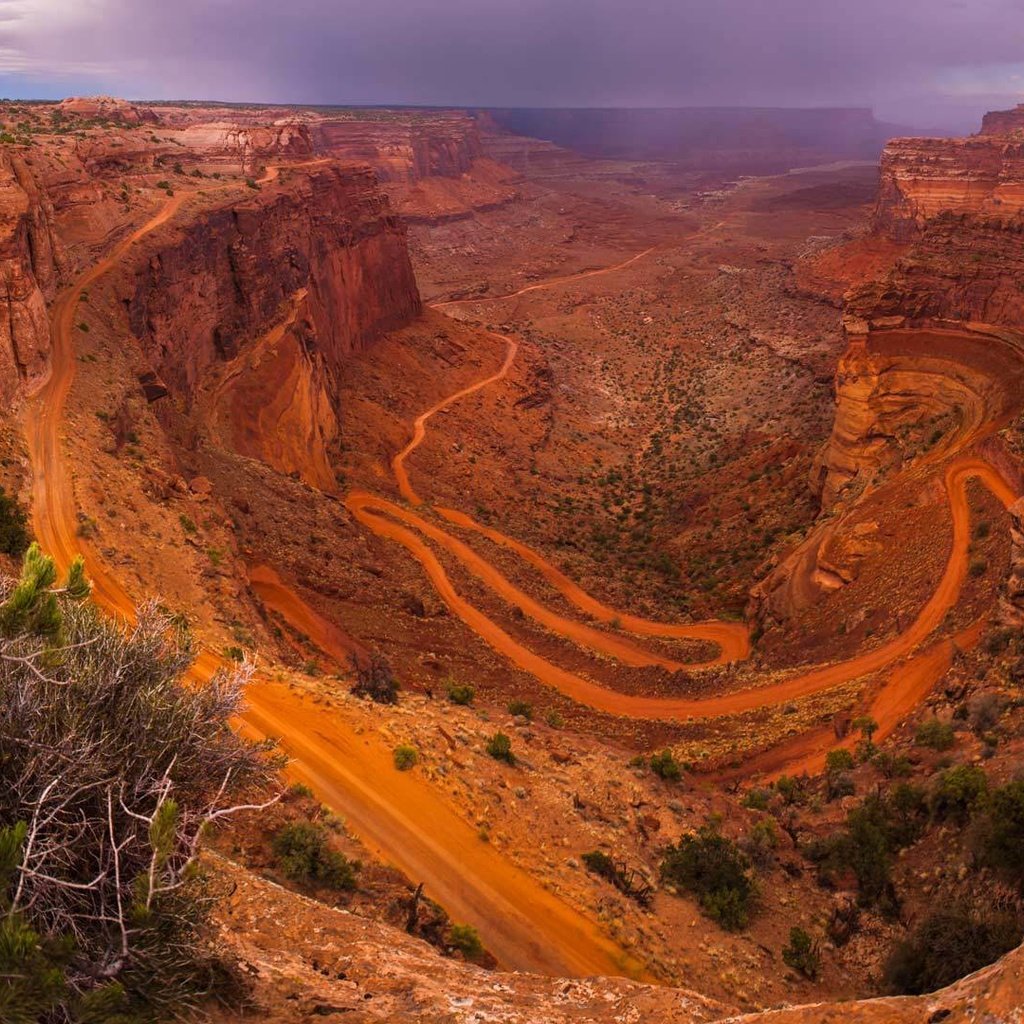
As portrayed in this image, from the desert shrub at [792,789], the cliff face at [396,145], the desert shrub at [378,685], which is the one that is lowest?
the desert shrub at [792,789]

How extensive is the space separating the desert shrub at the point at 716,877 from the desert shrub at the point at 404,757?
15.7ft

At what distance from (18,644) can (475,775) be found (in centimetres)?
948

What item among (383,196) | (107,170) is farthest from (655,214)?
(107,170)

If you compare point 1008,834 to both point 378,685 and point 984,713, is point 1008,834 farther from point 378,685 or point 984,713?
point 378,685

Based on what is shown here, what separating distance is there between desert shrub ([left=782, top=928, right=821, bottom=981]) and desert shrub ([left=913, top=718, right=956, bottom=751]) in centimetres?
513

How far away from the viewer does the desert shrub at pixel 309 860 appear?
11.1 metres

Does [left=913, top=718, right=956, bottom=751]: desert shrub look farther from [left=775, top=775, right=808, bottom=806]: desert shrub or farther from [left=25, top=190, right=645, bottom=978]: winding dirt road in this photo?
[left=25, top=190, right=645, bottom=978]: winding dirt road

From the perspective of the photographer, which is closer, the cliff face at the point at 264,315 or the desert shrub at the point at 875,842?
the desert shrub at the point at 875,842

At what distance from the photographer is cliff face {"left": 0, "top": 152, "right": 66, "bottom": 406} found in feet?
72.8

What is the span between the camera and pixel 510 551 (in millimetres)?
36062

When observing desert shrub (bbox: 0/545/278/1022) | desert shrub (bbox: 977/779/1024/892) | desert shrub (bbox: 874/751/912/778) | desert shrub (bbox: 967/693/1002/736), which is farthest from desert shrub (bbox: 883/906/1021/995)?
desert shrub (bbox: 0/545/278/1022)

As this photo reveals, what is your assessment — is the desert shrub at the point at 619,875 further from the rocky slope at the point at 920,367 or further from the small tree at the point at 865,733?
the rocky slope at the point at 920,367

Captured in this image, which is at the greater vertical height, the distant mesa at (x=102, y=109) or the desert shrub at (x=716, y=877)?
the distant mesa at (x=102, y=109)

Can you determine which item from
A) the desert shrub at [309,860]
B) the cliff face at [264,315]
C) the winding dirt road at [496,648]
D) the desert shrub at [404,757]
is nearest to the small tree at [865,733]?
the winding dirt road at [496,648]
